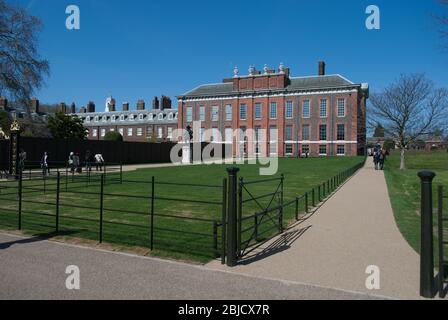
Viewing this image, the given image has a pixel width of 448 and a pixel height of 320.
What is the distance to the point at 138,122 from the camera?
A: 82750 mm

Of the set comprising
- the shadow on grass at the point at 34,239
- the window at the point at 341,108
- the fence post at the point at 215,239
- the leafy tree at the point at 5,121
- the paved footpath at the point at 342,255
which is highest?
the window at the point at 341,108

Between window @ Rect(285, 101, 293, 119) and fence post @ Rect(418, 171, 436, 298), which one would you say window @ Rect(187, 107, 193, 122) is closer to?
window @ Rect(285, 101, 293, 119)

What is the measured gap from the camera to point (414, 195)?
1667 cm

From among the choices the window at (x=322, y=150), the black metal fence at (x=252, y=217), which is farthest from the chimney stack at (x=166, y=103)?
the black metal fence at (x=252, y=217)

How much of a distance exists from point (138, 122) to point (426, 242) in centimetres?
8108

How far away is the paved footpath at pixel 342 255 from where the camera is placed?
5508 mm

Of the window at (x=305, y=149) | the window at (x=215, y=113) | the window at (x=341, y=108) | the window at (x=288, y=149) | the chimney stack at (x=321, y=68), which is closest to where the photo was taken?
the window at (x=341, y=108)

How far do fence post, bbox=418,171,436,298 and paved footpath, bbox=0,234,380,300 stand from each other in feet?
2.43

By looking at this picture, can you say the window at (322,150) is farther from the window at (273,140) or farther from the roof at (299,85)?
the roof at (299,85)

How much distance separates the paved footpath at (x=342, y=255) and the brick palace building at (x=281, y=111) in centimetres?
5052

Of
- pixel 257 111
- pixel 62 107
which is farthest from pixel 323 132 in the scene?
pixel 62 107

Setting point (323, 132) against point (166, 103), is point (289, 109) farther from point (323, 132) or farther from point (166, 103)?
point (166, 103)

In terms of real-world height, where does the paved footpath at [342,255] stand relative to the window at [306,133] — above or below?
below

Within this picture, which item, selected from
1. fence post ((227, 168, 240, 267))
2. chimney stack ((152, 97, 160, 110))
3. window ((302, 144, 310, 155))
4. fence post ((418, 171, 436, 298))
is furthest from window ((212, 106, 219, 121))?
fence post ((418, 171, 436, 298))
